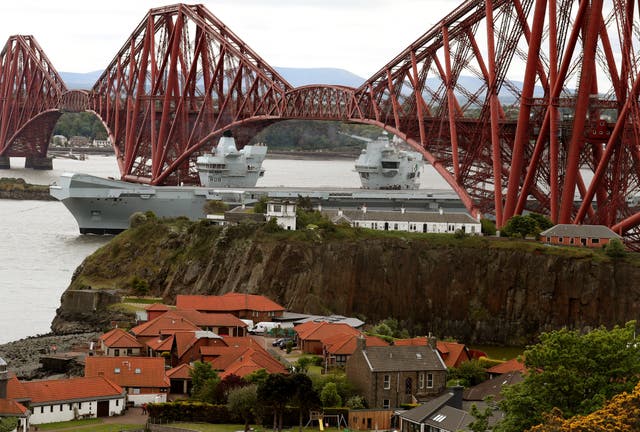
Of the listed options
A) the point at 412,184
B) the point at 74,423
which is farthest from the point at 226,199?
the point at 74,423

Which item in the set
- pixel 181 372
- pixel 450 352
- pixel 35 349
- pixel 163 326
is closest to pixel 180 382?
pixel 181 372

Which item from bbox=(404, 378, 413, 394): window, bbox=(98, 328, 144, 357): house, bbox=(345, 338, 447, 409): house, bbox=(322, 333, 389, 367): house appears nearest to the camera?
bbox=(345, 338, 447, 409): house

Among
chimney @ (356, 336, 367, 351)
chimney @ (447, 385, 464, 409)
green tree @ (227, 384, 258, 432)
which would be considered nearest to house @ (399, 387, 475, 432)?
chimney @ (447, 385, 464, 409)

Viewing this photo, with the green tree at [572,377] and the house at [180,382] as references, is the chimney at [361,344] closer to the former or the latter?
the house at [180,382]

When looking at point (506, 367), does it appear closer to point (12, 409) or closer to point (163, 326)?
point (163, 326)

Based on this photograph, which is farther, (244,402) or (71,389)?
(71,389)

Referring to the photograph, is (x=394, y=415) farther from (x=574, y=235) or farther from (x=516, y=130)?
(x=516, y=130)

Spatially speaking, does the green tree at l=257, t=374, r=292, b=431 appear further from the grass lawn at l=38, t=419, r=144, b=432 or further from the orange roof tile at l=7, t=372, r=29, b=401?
the orange roof tile at l=7, t=372, r=29, b=401
